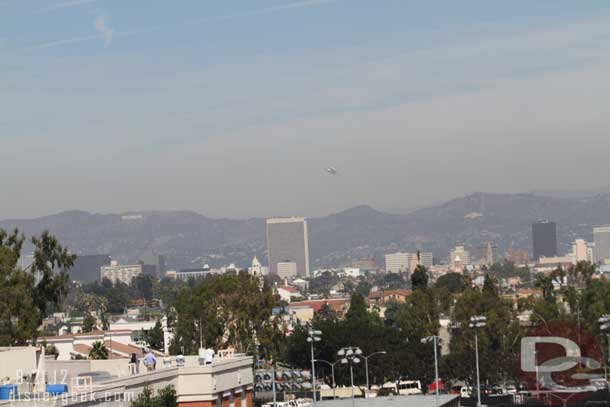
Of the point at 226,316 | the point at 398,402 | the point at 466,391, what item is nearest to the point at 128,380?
the point at 398,402

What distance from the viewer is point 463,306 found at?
359 feet

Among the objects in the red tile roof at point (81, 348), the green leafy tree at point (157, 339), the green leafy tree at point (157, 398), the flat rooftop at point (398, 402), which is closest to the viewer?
the green leafy tree at point (157, 398)

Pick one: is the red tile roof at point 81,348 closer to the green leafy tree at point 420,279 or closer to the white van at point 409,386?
the green leafy tree at point 420,279

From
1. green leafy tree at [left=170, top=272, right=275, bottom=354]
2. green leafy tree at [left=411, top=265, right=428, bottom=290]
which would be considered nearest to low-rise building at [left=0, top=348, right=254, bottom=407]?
green leafy tree at [left=170, top=272, right=275, bottom=354]

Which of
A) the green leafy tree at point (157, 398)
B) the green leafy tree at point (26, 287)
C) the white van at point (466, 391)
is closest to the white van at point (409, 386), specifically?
the white van at point (466, 391)

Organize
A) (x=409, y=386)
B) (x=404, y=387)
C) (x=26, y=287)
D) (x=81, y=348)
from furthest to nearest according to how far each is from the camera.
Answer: (x=81, y=348), (x=409, y=386), (x=404, y=387), (x=26, y=287)

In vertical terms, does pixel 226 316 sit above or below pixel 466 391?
above

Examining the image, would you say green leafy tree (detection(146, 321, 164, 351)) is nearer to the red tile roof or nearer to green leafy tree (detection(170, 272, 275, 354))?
the red tile roof

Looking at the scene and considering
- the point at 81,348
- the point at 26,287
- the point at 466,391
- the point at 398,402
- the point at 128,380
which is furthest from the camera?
the point at 81,348

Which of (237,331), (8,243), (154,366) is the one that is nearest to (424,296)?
(237,331)

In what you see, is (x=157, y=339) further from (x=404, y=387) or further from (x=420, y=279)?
(x=404, y=387)

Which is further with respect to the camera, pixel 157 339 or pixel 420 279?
pixel 157 339

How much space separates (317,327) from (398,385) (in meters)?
12.1

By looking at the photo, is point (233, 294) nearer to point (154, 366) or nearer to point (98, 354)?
point (98, 354)
